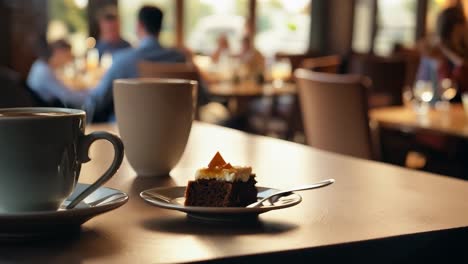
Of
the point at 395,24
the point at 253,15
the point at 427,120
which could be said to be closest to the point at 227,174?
the point at 427,120

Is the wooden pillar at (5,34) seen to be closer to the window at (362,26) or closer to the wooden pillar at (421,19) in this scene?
the window at (362,26)

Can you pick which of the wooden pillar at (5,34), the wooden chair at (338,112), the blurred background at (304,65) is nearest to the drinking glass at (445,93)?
the blurred background at (304,65)

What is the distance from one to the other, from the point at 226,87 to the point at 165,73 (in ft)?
5.55

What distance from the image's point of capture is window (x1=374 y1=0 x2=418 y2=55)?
10477mm

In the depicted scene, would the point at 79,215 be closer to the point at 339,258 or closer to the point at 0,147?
the point at 0,147

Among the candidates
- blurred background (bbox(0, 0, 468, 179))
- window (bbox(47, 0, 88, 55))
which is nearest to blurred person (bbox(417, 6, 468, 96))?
blurred background (bbox(0, 0, 468, 179))

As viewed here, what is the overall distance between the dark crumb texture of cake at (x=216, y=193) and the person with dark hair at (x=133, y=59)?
3.12 meters

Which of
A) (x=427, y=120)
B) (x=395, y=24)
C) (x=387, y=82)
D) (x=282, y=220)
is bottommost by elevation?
(x=387, y=82)

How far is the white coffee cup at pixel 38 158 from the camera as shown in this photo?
0.79 metres

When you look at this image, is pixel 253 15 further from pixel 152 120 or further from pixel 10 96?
pixel 152 120

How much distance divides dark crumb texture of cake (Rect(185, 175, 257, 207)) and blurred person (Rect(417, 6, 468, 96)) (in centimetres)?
239

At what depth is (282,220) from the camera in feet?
2.83

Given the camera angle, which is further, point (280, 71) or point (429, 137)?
point (280, 71)

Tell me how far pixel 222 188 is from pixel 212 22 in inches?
353
